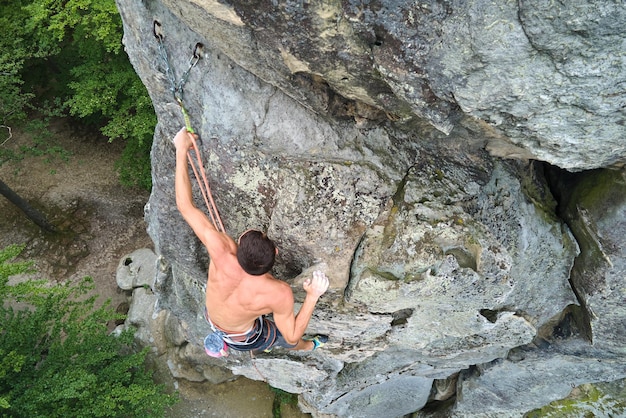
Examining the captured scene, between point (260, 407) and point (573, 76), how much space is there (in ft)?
24.4

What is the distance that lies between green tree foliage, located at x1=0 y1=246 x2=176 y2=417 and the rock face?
1688 mm

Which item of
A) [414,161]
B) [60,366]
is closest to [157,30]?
[414,161]

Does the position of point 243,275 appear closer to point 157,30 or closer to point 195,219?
point 195,219

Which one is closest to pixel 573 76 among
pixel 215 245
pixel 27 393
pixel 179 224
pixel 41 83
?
pixel 215 245

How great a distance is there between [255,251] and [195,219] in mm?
601

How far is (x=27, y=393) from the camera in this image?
6012 mm

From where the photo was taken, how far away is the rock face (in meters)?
2.63

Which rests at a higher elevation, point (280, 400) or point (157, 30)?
point (157, 30)

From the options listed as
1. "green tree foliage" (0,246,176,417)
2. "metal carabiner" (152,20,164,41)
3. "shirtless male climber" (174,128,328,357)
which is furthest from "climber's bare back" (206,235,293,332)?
"green tree foliage" (0,246,176,417)

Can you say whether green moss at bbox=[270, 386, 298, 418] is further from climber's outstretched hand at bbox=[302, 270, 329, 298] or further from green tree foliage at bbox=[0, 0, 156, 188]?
climber's outstretched hand at bbox=[302, 270, 329, 298]

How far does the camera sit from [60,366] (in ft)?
21.3

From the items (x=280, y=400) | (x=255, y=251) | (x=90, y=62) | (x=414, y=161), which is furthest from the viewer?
(x=280, y=400)

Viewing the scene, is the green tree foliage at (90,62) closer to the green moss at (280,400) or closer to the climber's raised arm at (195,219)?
the climber's raised arm at (195,219)

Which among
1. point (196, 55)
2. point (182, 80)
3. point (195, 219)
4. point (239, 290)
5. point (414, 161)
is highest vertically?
point (414, 161)
